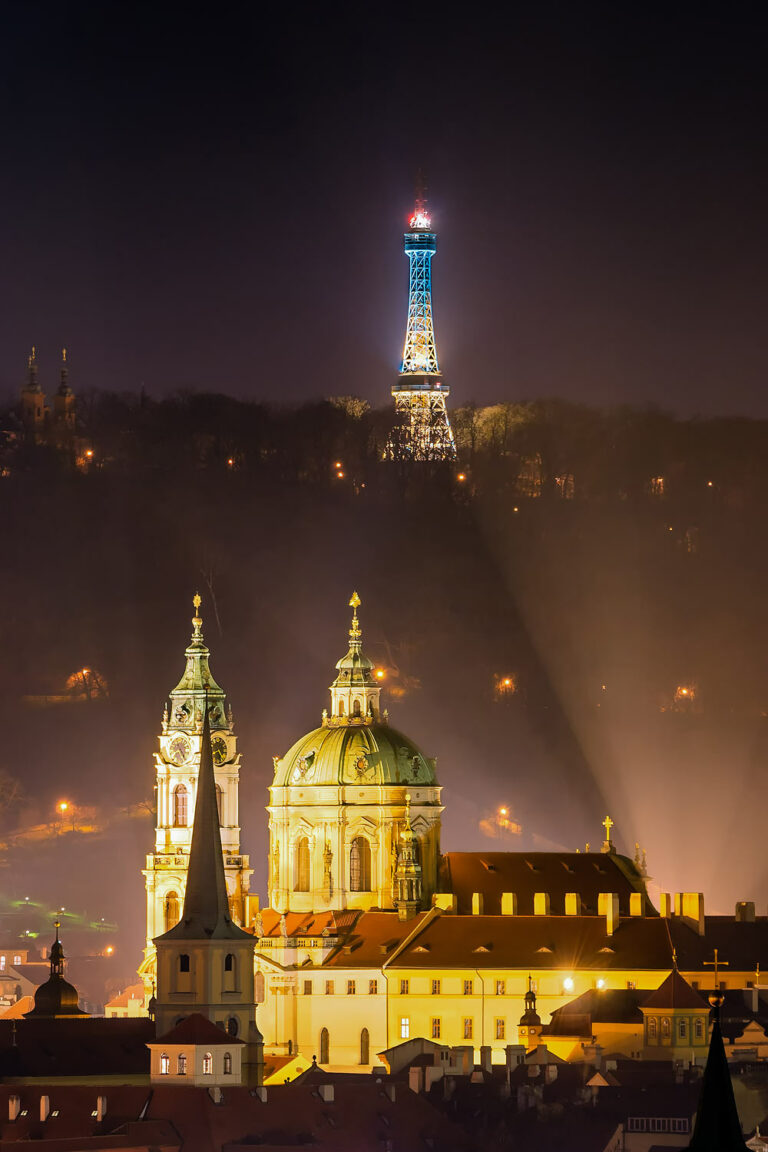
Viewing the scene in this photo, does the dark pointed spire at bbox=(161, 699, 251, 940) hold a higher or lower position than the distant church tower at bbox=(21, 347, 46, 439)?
lower

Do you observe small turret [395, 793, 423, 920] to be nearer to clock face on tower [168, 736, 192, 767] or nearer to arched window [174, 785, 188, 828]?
arched window [174, 785, 188, 828]

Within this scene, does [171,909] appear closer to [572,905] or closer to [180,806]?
[180,806]

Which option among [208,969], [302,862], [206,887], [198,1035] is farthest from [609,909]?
[198,1035]

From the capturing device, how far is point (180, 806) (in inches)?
4783

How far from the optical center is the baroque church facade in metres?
110

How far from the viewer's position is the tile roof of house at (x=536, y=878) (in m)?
117

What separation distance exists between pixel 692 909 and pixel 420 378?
201ft

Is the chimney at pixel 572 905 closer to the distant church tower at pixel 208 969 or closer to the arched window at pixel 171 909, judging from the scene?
the arched window at pixel 171 909

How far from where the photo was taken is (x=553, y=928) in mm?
112812

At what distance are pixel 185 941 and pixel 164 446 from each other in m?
92.5

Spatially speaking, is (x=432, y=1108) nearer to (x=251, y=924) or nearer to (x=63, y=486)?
(x=251, y=924)

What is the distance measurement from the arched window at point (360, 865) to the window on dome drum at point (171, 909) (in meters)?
6.15

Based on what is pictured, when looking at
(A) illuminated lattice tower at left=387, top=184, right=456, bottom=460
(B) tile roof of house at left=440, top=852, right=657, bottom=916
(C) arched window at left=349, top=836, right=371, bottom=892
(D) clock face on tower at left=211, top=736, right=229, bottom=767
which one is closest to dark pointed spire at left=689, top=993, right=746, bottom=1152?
(B) tile roof of house at left=440, top=852, right=657, bottom=916

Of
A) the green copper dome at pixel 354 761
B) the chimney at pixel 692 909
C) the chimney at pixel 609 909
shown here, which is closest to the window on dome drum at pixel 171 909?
the green copper dome at pixel 354 761
